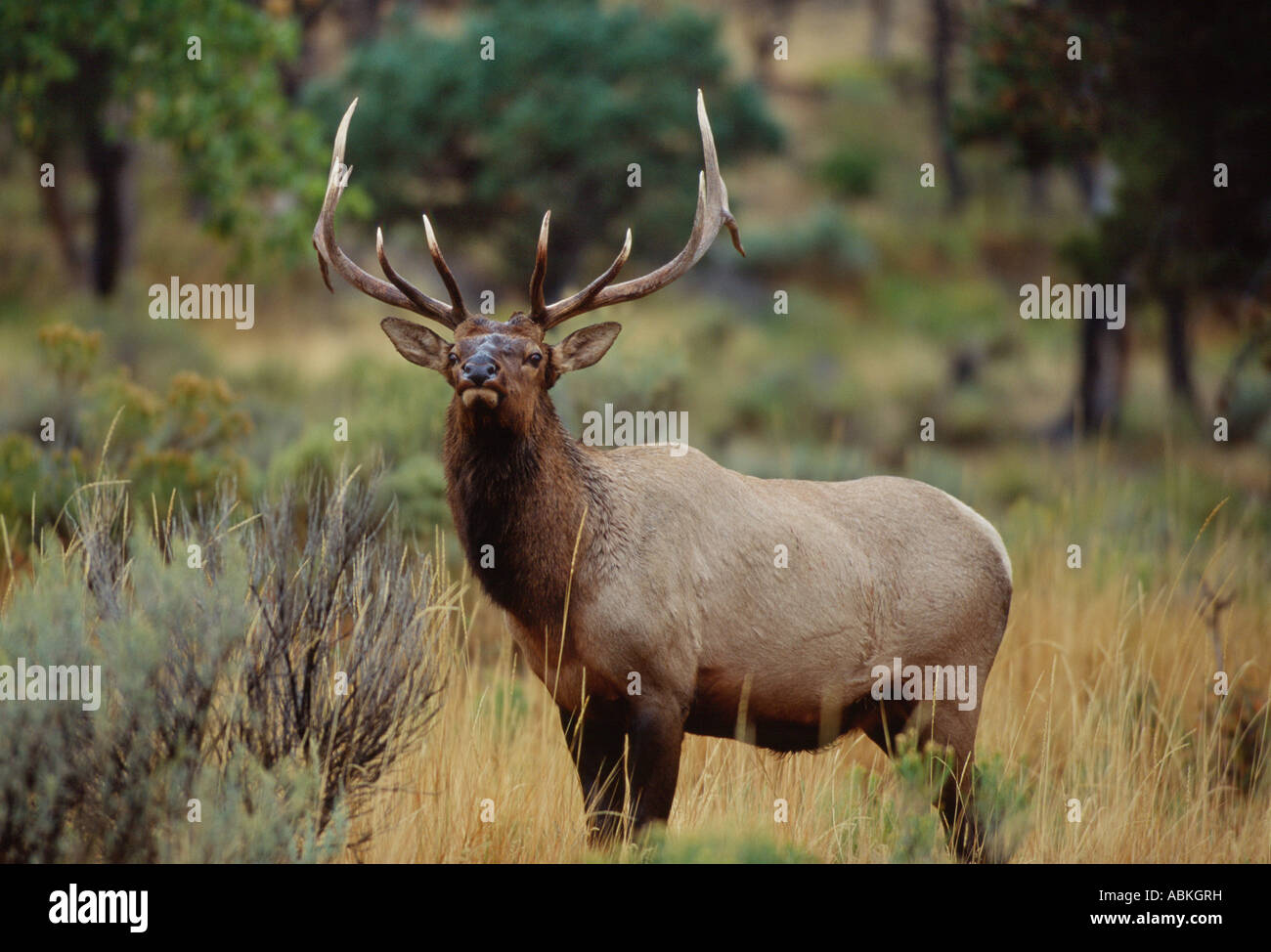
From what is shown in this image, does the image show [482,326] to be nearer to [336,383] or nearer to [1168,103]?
[1168,103]

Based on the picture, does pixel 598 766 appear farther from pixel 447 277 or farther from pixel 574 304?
pixel 447 277

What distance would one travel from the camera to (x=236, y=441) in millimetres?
9836

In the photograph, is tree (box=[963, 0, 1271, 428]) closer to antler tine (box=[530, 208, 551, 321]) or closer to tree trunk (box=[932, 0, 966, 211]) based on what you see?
antler tine (box=[530, 208, 551, 321])

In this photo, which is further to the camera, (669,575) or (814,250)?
(814,250)

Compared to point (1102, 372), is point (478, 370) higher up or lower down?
lower down

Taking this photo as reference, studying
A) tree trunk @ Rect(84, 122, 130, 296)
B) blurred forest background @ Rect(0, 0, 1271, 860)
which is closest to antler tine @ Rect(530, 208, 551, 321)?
blurred forest background @ Rect(0, 0, 1271, 860)

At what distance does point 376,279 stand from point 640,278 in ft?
3.22

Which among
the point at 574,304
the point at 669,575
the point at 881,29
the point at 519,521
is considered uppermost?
the point at 881,29

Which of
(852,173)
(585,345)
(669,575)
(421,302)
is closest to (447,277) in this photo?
(421,302)

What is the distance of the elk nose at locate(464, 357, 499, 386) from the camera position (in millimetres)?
4812

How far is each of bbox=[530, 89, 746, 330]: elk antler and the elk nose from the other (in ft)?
1.21

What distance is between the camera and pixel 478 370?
190 inches

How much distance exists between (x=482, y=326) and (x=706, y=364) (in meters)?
18.3

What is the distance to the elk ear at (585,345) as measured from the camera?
5.46m
